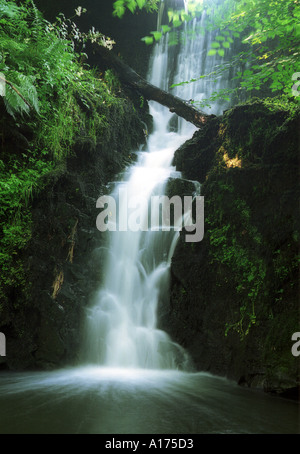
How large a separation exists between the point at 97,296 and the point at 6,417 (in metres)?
3.09

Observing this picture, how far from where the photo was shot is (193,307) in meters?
5.12

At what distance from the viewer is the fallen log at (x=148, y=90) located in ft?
28.0

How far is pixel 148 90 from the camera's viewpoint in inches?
377

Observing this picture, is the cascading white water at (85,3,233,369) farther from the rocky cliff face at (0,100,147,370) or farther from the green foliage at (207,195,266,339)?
the green foliage at (207,195,266,339)

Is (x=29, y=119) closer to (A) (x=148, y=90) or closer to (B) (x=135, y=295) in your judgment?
(B) (x=135, y=295)

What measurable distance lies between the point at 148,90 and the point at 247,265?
710 centimetres

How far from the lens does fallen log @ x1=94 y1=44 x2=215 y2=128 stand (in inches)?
336

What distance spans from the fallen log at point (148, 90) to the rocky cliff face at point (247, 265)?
2551 millimetres

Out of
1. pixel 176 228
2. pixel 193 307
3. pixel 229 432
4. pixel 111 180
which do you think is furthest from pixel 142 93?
pixel 229 432

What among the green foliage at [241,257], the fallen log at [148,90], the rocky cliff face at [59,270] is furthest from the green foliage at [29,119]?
the green foliage at [241,257]

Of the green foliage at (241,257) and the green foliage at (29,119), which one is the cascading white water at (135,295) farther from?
the green foliage at (29,119)

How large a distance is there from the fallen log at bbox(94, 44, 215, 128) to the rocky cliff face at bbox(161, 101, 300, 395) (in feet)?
8.37

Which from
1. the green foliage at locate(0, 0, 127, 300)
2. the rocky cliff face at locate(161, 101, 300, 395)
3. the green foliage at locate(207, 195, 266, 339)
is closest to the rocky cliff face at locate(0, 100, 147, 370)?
the green foliage at locate(0, 0, 127, 300)
